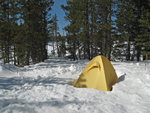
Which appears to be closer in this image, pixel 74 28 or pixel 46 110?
pixel 46 110

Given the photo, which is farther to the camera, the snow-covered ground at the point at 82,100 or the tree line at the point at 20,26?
the tree line at the point at 20,26

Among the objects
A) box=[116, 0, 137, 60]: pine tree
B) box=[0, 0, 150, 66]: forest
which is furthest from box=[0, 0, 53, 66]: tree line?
box=[116, 0, 137, 60]: pine tree

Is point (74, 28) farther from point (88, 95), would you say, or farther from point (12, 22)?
point (88, 95)

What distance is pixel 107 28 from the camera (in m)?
11.9

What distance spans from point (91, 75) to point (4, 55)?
475 inches

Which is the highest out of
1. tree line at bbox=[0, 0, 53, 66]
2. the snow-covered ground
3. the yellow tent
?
tree line at bbox=[0, 0, 53, 66]

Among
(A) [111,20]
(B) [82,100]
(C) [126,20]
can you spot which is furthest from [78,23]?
(B) [82,100]

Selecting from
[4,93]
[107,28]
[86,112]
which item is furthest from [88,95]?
[107,28]

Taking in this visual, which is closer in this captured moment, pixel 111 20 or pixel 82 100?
pixel 82 100

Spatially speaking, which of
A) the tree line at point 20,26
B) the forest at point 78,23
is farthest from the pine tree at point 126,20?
the tree line at point 20,26

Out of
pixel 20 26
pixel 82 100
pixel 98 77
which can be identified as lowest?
pixel 82 100

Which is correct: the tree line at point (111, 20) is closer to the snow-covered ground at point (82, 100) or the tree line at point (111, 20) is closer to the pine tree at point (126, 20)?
the pine tree at point (126, 20)

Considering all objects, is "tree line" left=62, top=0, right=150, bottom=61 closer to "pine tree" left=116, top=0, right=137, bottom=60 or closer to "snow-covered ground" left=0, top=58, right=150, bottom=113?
"pine tree" left=116, top=0, right=137, bottom=60

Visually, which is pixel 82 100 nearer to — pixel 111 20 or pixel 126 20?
pixel 111 20
